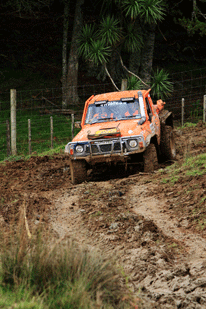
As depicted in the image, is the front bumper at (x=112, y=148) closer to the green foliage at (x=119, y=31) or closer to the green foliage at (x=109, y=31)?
the green foliage at (x=119, y=31)

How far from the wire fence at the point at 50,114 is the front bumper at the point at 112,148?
6.40m

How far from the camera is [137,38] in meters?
21.1

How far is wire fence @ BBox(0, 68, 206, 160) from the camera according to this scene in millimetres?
17619

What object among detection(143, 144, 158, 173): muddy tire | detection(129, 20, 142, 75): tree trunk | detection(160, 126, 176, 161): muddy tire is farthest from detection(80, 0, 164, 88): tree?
detection(143, 144, 158, 173): muddy tire

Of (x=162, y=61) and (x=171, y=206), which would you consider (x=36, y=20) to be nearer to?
(x=162, y=61)

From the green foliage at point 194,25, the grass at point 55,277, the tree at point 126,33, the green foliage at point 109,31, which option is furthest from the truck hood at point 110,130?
the green foliage at point 194,25

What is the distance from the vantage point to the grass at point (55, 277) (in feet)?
13.9

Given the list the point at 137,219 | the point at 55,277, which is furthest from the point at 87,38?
the point at 55,277

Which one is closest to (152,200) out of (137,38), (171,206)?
(171,206)

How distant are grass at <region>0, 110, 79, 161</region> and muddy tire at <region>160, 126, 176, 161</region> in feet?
17.3

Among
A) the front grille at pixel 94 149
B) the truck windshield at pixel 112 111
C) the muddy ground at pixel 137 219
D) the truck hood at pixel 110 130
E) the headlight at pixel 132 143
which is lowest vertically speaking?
the muddy ground at pixel 137 219

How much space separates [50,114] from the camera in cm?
2164

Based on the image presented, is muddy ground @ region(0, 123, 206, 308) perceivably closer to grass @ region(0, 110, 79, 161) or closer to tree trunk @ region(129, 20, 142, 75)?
grass @ region(0, 110, 79, 161)

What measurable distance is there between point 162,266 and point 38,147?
1243 cm
